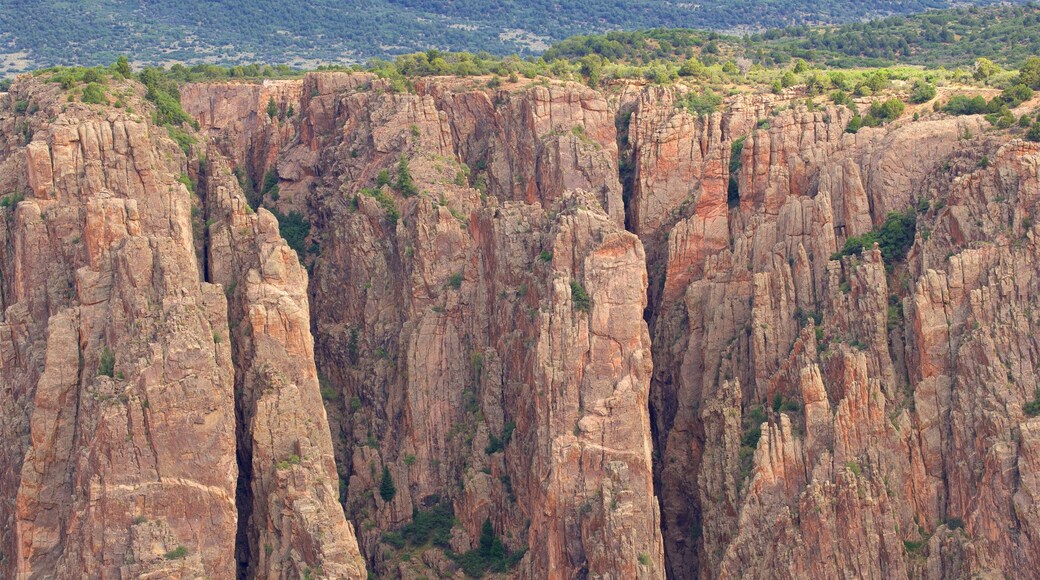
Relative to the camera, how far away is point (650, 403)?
109750mm

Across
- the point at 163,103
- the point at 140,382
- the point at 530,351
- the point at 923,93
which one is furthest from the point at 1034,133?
the point at 163,103

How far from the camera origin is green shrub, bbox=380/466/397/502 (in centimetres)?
10600

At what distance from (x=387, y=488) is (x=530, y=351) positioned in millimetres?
11550

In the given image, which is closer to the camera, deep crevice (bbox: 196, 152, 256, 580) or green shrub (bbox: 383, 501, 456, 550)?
deep crevice (bbox: 196, 152, 256, 580)

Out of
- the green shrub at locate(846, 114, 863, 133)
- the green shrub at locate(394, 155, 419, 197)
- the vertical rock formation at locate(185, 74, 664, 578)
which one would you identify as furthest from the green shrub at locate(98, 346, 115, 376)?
the green shrub at locate(846, 114, 863, 133)

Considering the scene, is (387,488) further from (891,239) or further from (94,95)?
(891,239)

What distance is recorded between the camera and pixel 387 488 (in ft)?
348

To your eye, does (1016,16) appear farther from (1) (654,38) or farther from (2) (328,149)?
(2) (328,149)

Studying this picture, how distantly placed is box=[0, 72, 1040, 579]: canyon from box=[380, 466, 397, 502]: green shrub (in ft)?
0.36

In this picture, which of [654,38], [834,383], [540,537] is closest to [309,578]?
[540,537]

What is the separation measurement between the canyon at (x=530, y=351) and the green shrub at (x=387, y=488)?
11 cm

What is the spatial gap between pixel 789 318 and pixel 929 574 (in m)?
15.4

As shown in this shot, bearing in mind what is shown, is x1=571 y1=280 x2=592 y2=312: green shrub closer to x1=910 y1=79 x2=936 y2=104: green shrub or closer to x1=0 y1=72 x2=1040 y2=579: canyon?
x1=0 y1=72 x2=1040 y2=579: canyon

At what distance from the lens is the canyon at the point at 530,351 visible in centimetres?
9231
